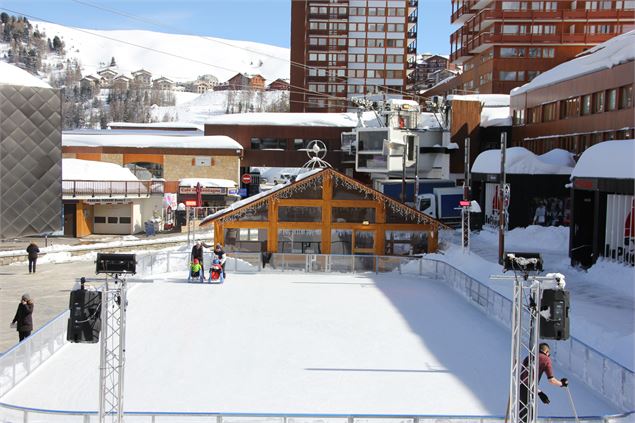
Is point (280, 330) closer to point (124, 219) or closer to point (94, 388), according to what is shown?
point (94, 388)

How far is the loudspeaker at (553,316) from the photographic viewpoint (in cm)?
850

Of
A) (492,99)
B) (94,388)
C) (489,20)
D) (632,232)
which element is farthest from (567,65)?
(94,388)

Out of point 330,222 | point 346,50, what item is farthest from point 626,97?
point 346,50

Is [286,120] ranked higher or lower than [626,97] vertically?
higher

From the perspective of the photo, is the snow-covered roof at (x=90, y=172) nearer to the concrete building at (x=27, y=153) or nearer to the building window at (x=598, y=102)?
the building window at (x=598, y=102)

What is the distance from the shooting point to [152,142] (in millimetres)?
51625

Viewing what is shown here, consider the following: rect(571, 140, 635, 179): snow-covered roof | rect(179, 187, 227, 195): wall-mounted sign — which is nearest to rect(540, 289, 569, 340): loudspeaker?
rect(571, 140, 635, 179): snow-covered roof

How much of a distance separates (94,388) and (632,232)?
48.0 feet

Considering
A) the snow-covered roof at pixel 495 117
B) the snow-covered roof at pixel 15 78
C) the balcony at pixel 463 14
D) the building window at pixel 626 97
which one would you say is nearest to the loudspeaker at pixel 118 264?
the snow-covered roof at pixel 15 78

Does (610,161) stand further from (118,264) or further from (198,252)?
(118,264)

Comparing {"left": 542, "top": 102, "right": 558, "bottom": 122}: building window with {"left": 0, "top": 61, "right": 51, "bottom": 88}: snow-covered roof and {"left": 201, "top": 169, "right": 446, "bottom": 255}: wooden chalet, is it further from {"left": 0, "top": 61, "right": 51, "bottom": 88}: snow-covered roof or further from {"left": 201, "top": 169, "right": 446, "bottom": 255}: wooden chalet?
{"left": 0, "top": 61, "right": 51, "bottom": 88}: snow-covered roof

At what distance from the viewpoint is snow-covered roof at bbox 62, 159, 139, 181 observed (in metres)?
38.3

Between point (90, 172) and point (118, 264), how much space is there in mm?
31585

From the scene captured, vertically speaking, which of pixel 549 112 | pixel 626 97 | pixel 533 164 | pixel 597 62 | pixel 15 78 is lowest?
pixel 533 164
